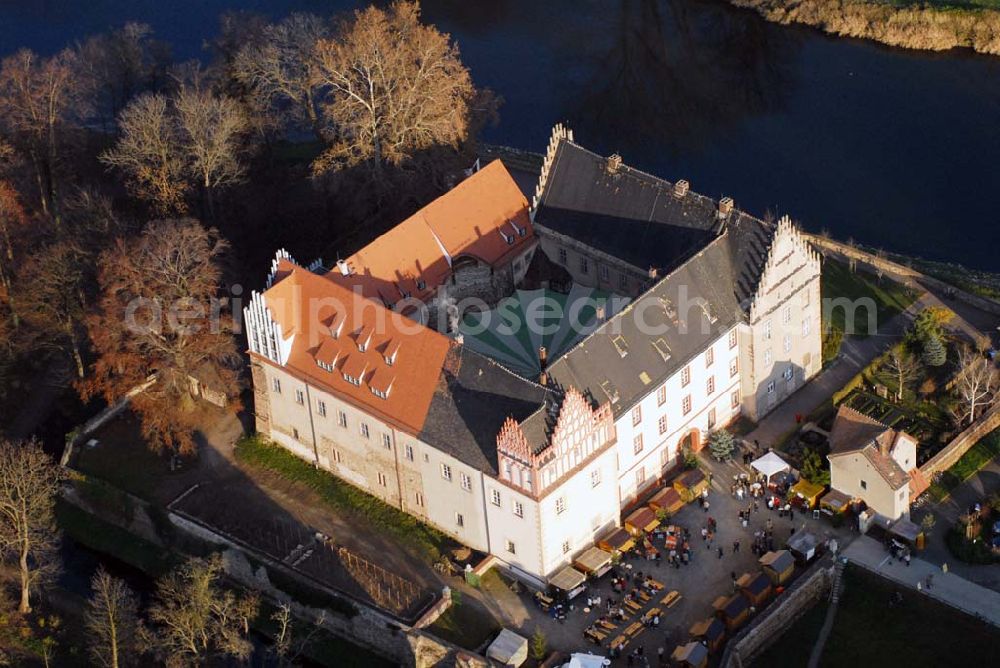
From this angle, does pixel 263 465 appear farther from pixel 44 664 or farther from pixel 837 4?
pixel 837 4

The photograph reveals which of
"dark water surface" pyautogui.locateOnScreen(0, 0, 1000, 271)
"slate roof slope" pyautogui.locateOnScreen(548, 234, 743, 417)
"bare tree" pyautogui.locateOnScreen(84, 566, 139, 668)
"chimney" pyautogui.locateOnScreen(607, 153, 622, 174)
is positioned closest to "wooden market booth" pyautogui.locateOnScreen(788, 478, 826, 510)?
"slate roof slope" pyautogui.locateOnScreen(548, 234, 743, 417)

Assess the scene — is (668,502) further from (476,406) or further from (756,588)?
(476,406)

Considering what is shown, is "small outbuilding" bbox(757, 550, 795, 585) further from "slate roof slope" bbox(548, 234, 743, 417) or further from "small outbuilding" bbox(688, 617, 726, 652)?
"slate roof slope" bbox(548, 234, 743, 417)

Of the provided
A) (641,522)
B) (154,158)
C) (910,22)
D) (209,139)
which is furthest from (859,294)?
(154,158)

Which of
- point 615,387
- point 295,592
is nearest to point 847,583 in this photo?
point 615,387

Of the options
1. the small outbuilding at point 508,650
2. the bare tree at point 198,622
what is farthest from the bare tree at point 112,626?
the small outbuilding at point 508,650
